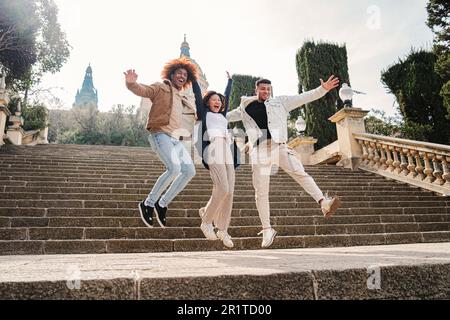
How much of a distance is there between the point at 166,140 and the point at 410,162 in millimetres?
6859

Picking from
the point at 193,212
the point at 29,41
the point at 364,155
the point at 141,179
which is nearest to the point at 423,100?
the point at 364,155

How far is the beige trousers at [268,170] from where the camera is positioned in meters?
3.82

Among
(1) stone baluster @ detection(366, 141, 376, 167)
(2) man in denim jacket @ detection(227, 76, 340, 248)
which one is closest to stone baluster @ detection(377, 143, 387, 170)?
(1) stone baluster @ detection(366, 141, 376, 167)

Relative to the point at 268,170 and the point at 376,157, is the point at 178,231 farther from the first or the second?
the point at 376,157

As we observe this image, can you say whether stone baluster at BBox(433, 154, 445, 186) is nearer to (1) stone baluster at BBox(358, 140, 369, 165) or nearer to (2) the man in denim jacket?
(1) stone baluster at BBox(358, 140, 369, 165)

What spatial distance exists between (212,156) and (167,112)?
2.26 ft

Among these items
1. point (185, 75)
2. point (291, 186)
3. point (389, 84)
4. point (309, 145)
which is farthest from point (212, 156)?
point (389, 84)

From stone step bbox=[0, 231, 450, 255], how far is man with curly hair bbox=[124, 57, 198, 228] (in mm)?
661

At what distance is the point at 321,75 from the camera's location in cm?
1778

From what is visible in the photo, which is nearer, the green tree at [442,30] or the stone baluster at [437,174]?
the stone baluster at [437,174]

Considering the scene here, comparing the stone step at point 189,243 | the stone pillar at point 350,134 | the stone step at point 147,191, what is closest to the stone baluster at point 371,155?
the stone pillar at point 350,134

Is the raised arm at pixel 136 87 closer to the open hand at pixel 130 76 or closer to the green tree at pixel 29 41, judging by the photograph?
the open hand at pixel 130 76

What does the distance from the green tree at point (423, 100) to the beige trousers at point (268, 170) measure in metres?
11.9
